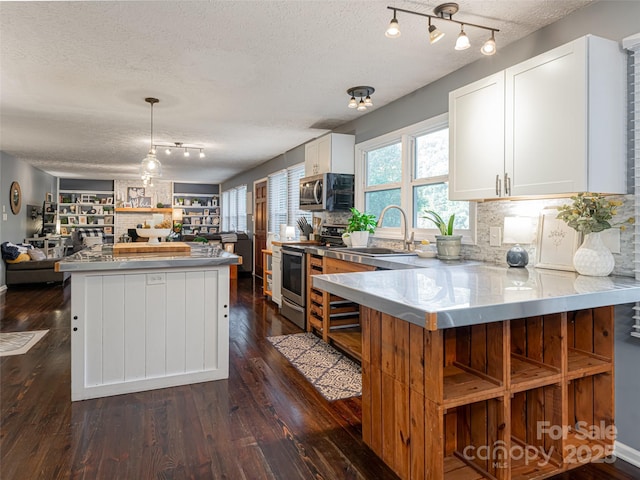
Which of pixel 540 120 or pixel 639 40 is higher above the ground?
pixel 639 40

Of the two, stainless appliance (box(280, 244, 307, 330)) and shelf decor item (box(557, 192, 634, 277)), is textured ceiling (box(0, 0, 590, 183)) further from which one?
stainless appliance (box(280, 244, 307, 330))

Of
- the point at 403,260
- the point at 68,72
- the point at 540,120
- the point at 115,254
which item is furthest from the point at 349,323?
the point at 68,72

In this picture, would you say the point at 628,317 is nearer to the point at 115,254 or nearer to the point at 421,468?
the point at 421,468

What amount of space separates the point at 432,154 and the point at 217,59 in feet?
6.54

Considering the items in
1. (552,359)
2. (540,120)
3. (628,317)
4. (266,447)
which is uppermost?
(540,120)

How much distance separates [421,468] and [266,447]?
0.83m

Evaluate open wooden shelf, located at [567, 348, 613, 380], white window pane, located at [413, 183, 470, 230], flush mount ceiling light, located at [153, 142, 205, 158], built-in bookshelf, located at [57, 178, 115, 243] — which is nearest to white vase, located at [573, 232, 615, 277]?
open wooden shelf, located at [567, 348, 613, 380]

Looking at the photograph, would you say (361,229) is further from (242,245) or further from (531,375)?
(242,245)

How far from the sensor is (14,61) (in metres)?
2.99

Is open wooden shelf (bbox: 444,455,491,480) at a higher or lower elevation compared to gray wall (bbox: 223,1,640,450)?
lower

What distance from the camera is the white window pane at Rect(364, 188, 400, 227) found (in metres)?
4.06

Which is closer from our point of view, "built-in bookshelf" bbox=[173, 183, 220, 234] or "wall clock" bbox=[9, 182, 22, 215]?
"wall clock" bbox=[9, 182, 22, 215]

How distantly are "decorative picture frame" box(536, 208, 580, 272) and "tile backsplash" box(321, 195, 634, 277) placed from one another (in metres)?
0.05

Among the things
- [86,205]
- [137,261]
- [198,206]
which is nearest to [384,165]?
[137,261]
